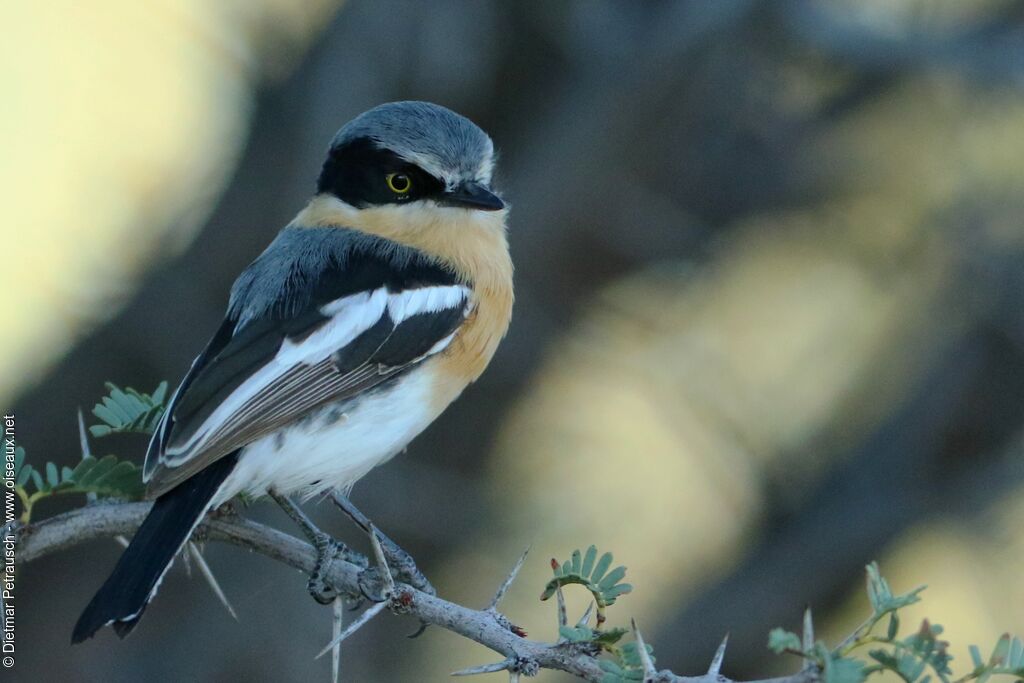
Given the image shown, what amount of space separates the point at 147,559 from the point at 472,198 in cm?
171

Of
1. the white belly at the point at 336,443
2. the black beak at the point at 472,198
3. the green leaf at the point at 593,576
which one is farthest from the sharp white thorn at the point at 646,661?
the black beak at the point at 472,198

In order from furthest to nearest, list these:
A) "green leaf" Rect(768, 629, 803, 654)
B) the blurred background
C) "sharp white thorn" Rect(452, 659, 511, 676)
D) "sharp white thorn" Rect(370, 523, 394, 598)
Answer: the blurred background
"sharp white thorn" Rect(370, 523, 394, 598)
"sharp white thorn" Rect(452, 659, 511, 676)
"green leaf" Rect(768, 629, 803, 654)

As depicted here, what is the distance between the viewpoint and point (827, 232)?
722cm

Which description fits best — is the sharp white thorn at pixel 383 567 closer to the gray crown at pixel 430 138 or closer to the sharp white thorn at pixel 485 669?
the sharp white thorn at pixel 485 669

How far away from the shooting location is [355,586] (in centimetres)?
344

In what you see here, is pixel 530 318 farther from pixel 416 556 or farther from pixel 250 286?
pixel 250 286

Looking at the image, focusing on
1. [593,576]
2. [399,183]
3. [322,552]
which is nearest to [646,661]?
[593,576]

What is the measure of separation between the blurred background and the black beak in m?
1.71

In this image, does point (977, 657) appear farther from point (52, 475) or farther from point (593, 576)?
point (52, 475)

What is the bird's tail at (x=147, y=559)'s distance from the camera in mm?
2881

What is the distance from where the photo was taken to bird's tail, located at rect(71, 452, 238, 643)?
2.88 metres

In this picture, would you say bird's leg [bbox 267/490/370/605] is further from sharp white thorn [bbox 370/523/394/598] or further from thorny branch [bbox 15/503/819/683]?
sharp white thorn [bbox 370/523/394/598]

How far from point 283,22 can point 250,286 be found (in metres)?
3.08

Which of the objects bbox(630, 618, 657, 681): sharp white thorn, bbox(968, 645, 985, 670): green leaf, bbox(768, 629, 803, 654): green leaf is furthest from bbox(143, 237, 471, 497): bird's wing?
bbox(968, 645, 985, 670): green leaf
